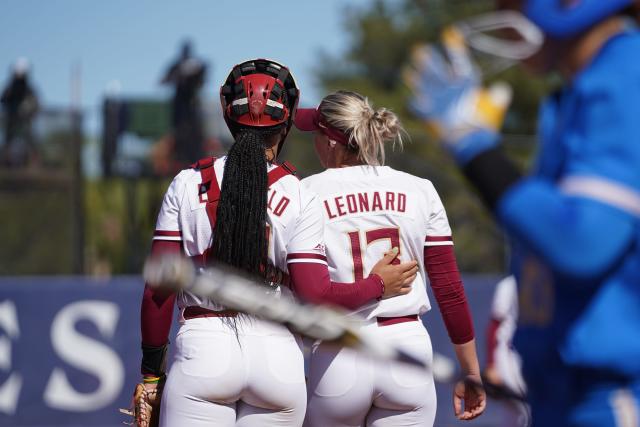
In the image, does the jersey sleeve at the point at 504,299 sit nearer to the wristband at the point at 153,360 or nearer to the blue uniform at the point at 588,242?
the wristband at the point at 153,360

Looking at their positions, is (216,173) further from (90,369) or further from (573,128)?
(90,369)

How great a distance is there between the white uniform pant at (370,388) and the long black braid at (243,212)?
0.59m

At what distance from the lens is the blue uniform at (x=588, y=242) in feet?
7.17

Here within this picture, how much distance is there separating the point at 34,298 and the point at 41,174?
8.20 ft

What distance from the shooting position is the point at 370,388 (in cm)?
415

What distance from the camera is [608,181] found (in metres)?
2.20

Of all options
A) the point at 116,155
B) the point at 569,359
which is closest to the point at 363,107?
the point at 569,359

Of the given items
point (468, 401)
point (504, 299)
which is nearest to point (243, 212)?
point (468, 401)

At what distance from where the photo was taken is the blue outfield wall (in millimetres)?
9234

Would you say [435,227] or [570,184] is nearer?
[570,184]

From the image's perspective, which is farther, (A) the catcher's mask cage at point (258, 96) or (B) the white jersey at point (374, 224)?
(B) the white jersey at point (374, 224)

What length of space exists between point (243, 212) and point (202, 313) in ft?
1.29

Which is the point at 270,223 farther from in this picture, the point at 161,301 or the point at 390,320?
the point at 390,320

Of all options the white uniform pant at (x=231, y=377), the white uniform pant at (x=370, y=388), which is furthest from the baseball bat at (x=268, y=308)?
the white uniform pant at (x=370, y=388)
